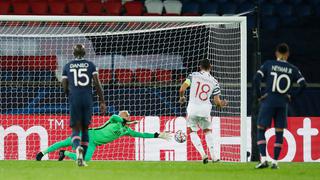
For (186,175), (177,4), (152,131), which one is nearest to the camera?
(186,175)

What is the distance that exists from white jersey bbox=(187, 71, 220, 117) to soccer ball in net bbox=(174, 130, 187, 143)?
192 centimetres

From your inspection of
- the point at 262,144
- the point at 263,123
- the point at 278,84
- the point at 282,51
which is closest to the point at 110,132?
the point at 262,144

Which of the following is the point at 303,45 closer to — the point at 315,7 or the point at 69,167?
the point at 315,7

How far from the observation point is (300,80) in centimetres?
1341

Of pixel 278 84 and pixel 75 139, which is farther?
pixel 75 139

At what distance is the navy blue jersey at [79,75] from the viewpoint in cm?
1355

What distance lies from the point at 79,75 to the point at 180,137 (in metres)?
4.66

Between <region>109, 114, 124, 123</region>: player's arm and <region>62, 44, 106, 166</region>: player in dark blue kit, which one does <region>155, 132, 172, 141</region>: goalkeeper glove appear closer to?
<region>109, 114, 124, 123</region>: player's arm

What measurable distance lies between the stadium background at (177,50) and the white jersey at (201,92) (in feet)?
9.32

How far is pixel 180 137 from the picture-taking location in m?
17.8

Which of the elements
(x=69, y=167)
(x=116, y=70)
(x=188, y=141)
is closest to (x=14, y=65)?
(x=116, y=70)

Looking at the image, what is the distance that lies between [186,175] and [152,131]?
20.0 feet

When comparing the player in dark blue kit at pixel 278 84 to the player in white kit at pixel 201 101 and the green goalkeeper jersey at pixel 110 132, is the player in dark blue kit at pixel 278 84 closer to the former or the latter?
the player in white kit at pixel 201 101

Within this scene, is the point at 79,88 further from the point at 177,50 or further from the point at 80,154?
the point at 177,50
